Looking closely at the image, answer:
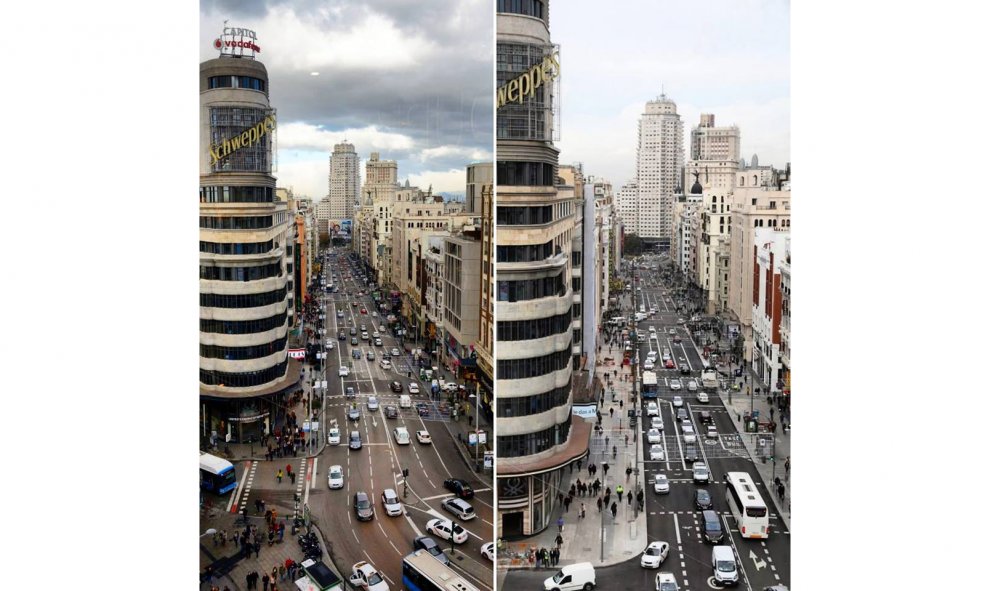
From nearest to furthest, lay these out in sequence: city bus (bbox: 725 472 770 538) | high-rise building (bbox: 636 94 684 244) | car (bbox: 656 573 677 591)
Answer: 1. car (bbox: 656 573 677 591)
2. city bus (bbox: 725 472 770 538)
3. high-rise building (bbox: 636 94 684 244)

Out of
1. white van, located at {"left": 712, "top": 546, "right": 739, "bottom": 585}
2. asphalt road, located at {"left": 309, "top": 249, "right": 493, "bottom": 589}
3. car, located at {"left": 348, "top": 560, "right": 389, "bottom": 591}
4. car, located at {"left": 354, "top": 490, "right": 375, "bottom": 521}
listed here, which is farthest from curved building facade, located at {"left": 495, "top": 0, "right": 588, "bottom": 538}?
car, located at {"left": 348, "top": 560, "right": 389, "bottom": 591}

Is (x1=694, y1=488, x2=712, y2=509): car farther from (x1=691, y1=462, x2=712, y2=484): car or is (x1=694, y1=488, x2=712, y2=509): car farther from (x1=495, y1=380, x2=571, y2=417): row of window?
(x1=495, y1=380, x2=571, y2=417): row of window

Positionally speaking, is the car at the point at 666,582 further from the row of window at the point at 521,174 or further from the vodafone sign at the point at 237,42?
the vodafone sign at the point at 237,42

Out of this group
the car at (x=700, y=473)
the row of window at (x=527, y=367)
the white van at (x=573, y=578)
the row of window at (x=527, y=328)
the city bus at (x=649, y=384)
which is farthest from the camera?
the city bus at (x=649, y=384)

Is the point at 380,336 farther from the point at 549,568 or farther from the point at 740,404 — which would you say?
the point at 740,404

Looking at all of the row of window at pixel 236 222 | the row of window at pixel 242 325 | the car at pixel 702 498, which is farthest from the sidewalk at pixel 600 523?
the row of window at pixel 236 222

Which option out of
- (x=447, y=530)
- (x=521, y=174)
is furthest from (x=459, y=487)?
(x=521, y=174)
